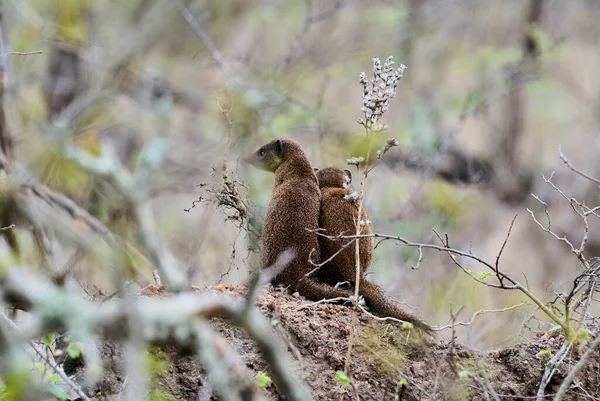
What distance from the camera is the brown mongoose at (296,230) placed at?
500 centimetres

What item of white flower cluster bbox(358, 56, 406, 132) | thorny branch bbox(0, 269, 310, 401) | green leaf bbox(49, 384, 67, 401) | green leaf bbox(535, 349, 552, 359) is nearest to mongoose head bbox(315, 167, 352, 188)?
white flower cluster bbox(358, 56, 406, 132)

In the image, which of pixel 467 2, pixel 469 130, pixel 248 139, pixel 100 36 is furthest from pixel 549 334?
pixel 469 130

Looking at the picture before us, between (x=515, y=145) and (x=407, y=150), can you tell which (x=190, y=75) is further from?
(x=515, y=145)

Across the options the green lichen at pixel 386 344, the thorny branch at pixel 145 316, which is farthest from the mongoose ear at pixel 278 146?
the thorny branch at pixel 145 316

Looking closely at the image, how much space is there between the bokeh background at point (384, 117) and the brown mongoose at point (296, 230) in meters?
0.29

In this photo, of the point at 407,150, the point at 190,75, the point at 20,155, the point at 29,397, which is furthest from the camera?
the point at 190,75

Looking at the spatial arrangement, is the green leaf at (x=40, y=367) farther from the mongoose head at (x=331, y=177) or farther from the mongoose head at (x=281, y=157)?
the mongoose head at (x=331, y=177)

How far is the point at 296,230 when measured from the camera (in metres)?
5.25

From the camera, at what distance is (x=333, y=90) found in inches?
626

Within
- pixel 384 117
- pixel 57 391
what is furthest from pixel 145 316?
pixel 384 117

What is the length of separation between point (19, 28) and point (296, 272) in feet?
19.2

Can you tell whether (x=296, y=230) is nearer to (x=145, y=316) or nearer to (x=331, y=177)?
(x=331, y=177)

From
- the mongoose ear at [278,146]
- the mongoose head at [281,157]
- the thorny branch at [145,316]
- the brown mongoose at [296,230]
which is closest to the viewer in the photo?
the thorny branch at [145,316]

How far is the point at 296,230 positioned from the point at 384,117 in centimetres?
650
